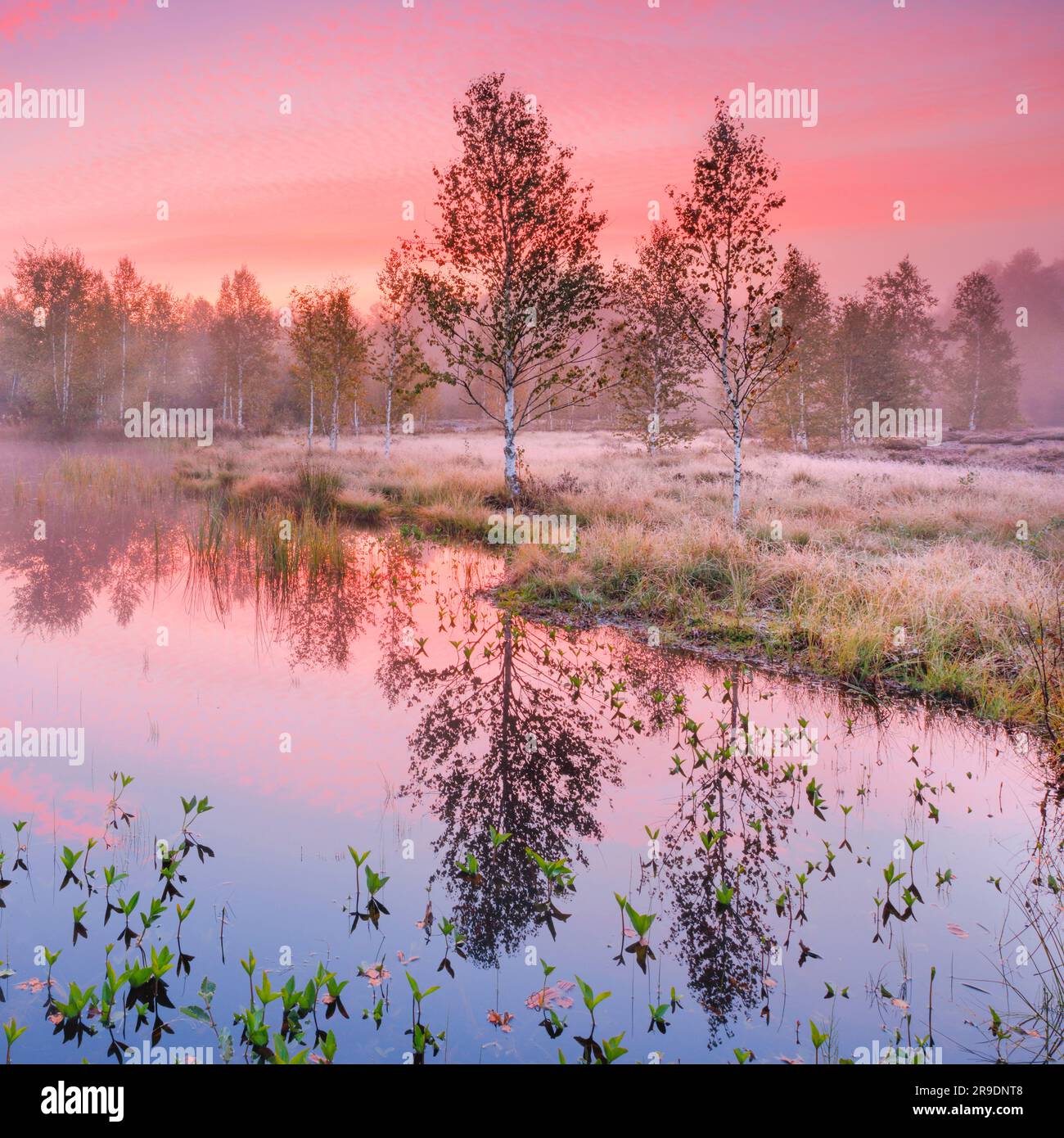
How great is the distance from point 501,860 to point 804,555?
368 inches

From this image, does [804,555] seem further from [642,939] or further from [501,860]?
[642,939]

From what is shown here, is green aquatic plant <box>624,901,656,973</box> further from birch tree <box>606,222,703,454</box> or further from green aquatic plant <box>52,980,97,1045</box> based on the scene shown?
birch tree <box>606,222,703,454</box>

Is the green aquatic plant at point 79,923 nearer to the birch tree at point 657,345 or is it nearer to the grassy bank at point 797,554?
the grassy bank at point 797,554

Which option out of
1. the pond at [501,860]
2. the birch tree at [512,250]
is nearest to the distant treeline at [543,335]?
the birch tree at [512,250]

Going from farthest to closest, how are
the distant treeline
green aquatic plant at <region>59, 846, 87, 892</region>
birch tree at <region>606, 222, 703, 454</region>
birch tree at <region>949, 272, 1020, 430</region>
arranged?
birch tree at <region>949, 272, 1020, 430</region>
birch tree at <region>606, 222, 703, 454</region>
the distant treeline
green aquatic plant at <region>59, 846, 87, 892</region>

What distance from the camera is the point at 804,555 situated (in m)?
12.5

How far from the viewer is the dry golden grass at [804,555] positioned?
904cm

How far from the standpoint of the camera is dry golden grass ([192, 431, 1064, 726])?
9.04 meters

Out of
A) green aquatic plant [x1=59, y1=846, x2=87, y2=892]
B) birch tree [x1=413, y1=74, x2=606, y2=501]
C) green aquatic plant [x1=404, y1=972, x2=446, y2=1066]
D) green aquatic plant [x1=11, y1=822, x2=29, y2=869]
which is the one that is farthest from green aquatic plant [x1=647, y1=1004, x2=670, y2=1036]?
birch tree [x1=413, y1=74, x2=606, y2=501]

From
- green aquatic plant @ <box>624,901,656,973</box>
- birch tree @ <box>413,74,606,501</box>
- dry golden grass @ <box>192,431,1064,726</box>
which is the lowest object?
green aquatic plant @ <box>624,901,656,973</box>

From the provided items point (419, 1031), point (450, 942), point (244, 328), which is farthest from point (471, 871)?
point (244, 328)

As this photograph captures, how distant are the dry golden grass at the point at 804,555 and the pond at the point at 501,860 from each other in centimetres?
124

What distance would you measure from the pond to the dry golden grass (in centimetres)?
124
